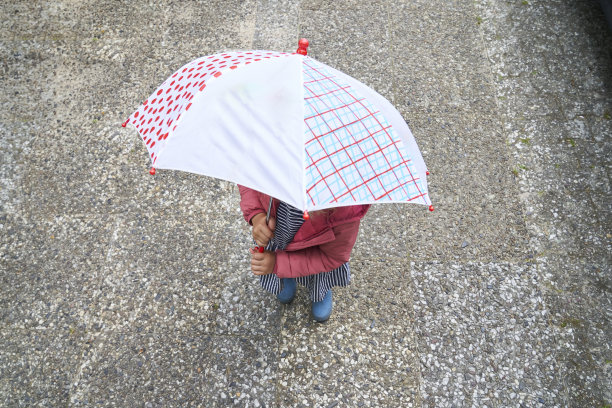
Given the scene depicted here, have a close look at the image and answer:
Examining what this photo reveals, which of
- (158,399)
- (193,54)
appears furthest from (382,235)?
(193,54)

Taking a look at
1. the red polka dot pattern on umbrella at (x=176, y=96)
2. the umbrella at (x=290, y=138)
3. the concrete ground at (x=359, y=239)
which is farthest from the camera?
the concrete ground at (x=359, y=239)

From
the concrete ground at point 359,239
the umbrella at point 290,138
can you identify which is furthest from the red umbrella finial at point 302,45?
the concrete ground at point 359,239

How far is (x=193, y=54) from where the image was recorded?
12.1 ft

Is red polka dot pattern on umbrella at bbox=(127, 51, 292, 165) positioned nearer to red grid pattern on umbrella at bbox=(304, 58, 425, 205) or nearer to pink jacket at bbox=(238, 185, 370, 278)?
red grid pattern on umbrella at bbox=(304, 58, 425, 205)

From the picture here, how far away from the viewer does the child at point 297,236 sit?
1.85 meters

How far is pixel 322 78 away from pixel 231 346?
157 cm

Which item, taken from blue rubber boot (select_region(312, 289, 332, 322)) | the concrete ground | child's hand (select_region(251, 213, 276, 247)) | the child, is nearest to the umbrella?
the child

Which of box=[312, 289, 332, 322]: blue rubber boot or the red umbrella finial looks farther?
box=[312, 289, 332, 322]: blue rubber boot

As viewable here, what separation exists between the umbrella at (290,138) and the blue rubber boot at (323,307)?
1.06 meters

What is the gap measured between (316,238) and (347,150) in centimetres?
50

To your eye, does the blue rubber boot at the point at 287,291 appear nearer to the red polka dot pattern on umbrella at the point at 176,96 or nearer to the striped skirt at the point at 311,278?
the striped skirt at the point at 311,278

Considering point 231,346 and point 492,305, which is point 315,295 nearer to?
point 231,346

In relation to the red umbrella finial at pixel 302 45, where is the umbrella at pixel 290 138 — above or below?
below

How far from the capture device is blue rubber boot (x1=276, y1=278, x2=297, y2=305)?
2.51 meters
